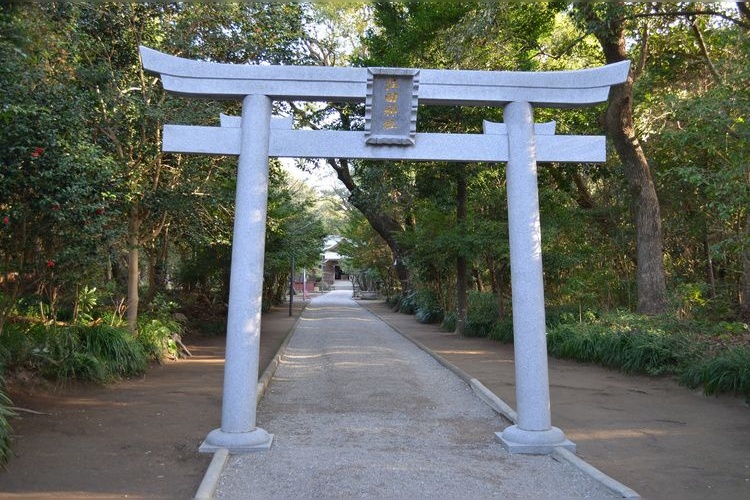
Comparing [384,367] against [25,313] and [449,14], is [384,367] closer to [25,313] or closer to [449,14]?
[25,313]

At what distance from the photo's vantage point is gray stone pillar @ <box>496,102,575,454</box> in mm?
7141

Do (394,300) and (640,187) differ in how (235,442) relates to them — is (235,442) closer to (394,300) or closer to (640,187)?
(640,187)

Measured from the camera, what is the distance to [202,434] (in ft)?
25.2

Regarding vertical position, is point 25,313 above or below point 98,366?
above

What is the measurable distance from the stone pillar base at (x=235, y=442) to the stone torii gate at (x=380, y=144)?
0.5 inches

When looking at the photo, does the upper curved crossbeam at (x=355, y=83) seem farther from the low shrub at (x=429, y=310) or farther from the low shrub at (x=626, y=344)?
Answer: the low shrub at (x=429, y=310)

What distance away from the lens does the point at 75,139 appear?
325 inches

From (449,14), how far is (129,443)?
12.3 m

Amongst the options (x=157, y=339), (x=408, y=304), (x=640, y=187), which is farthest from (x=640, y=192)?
(x=408, y=304)

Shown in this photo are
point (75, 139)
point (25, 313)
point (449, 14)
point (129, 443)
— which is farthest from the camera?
point (449, 14)

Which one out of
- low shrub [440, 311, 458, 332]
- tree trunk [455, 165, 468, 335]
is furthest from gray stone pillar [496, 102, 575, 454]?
low shrub [440, 311, 458, 332]

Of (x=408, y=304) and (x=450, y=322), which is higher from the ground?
(x=408, y=304)

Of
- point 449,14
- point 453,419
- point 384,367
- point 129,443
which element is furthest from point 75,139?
point 449,14

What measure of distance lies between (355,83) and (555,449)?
179 inches
